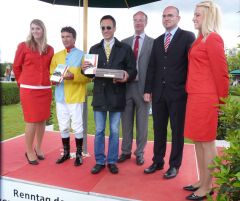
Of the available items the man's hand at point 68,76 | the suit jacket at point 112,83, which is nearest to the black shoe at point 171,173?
the suit jacket at point 112,83

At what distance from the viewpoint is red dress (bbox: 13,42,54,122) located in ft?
13.5

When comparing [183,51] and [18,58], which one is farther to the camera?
[18,58]

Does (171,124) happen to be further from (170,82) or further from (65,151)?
(65,151)

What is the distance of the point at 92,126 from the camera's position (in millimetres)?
8773

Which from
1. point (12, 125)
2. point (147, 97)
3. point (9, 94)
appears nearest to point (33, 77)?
point (147, 97)

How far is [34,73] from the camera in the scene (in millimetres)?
4105

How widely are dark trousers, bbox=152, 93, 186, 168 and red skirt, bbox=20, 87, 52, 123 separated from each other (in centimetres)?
156

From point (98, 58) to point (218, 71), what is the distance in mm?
1640

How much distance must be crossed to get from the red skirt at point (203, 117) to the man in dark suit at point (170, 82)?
19.0 inches

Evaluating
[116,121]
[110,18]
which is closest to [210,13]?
[110,18]

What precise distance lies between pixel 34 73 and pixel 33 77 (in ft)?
0.18

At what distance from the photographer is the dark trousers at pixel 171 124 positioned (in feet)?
12.0

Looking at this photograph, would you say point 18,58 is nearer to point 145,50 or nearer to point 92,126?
point 145,50

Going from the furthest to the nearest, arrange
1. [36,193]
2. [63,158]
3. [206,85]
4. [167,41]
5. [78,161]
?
[63,158] < [78,161] < [167,41] < [36,193] < [206,85]
